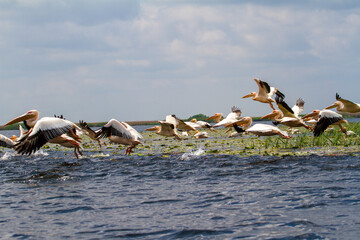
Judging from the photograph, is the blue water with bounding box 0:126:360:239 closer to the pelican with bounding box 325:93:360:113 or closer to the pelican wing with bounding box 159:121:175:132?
the pelican wing with bounding box 159:121:175:132

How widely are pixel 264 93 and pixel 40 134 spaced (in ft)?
28.4

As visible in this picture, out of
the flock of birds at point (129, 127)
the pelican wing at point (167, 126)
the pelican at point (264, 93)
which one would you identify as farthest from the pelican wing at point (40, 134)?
the pelican at point (264, 93)

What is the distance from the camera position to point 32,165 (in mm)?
11242

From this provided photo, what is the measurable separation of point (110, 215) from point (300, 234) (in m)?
2.38

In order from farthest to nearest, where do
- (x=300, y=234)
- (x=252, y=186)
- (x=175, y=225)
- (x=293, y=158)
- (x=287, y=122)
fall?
(x=287, y=122)
(x=293, y=158)
(x=252, y=186)
(x=175, y=225)
(x=300, y=234)

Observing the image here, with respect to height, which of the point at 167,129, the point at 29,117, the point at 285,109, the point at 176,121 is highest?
the point at 29,117

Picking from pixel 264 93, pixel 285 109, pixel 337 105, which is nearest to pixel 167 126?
pixel 285 109

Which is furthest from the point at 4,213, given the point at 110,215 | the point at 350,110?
the point at 350,110

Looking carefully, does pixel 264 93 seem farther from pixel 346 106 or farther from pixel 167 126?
pixel 167 126

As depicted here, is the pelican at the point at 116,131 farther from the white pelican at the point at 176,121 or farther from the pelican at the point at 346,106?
the pelican at the point at 346,106

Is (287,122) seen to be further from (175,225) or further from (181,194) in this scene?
(175,225)

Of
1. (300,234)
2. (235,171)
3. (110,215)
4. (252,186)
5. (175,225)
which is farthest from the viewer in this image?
(235,171)

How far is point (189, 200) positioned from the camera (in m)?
6.43

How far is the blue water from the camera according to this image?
496 centimetres
